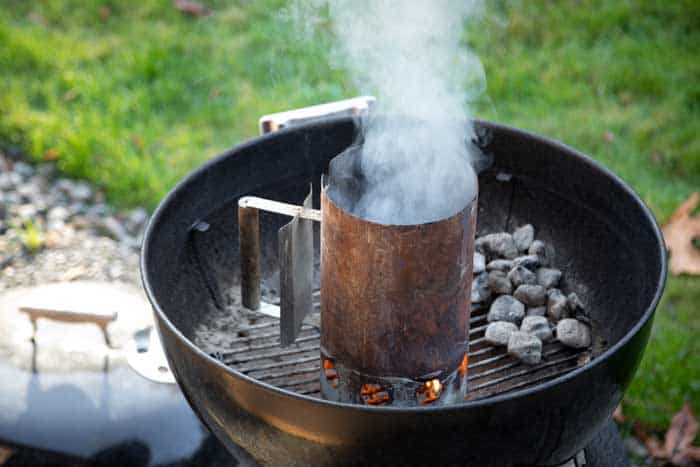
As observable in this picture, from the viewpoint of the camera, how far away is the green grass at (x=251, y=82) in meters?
4.08

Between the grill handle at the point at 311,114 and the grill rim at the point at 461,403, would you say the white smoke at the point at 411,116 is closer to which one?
the grill rim at the point at 461,403

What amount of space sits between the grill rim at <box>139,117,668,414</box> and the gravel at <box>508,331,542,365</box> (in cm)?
18

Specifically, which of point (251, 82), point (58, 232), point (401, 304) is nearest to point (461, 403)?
point (401, 304)

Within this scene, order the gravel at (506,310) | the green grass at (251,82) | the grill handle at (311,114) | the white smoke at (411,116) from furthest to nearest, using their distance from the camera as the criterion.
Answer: the green grass at (251,82), the grill handle at (311,114), the gravel at (506,310), the white smoke at (411,116)

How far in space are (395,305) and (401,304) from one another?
0.01 metres

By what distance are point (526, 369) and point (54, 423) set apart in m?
1.32

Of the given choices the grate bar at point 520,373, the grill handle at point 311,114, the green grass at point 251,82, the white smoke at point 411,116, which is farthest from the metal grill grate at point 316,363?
the green grass at point 251,82

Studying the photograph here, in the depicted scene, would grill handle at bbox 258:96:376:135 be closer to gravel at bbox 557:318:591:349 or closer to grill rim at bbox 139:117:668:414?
grill rim at bbox 139:117:668:414

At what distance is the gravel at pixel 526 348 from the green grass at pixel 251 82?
1.66m

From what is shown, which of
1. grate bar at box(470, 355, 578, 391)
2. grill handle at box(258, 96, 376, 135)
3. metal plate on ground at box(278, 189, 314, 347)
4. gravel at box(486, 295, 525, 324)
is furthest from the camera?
grill handle at box(258, 96, 376, 135)

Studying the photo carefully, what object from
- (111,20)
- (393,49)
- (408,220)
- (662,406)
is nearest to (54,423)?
(408,220)

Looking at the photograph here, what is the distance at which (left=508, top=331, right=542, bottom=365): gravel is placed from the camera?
228cm

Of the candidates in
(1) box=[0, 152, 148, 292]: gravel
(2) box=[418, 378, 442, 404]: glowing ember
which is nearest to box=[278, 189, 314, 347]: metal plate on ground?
(2) box=[418, 378, 442, 404]: glowing ember

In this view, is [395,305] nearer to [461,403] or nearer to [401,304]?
[401,304]
